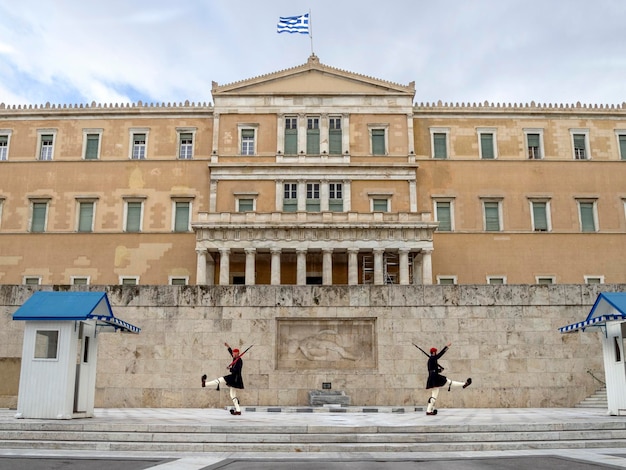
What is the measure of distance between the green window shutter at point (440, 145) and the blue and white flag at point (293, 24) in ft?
37.9

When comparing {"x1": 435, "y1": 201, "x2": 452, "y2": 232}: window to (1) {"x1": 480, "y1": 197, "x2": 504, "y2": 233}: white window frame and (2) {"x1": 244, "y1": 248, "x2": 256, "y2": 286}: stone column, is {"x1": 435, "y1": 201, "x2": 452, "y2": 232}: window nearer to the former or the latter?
(1) {"x1": 480, "y1": 197, "x2": 504, "y2": 233}: white window frame

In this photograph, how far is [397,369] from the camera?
19156 millimetres

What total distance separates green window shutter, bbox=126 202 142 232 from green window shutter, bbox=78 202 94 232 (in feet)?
8.16

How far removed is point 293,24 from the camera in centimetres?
4559

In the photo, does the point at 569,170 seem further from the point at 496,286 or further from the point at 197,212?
the point at 496,286

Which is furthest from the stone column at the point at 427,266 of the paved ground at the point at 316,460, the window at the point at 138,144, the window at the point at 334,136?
the paved ground at the point at 316,460

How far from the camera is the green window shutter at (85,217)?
44.6 meters

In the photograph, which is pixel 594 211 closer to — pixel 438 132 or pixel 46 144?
pixel 438 132

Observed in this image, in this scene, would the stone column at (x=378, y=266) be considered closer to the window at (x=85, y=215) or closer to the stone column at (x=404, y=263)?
the stone column at (x=404, y=263)

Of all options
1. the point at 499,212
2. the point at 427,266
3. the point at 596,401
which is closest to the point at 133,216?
the point at 427,266

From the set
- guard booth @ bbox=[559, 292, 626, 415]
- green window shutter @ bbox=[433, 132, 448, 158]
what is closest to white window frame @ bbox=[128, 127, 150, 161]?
green window shutter @ bbox=[433, 132, 448, 158]

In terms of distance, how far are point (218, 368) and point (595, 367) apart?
36.1 feet

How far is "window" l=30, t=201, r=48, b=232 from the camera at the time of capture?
44688 millimetres

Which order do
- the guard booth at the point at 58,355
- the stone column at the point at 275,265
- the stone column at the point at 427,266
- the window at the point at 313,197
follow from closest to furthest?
the guard booth at the point at 58,355
the stone column at the point at 275,265
the stone column at the point at 427,266
the window at the point at 313,197
